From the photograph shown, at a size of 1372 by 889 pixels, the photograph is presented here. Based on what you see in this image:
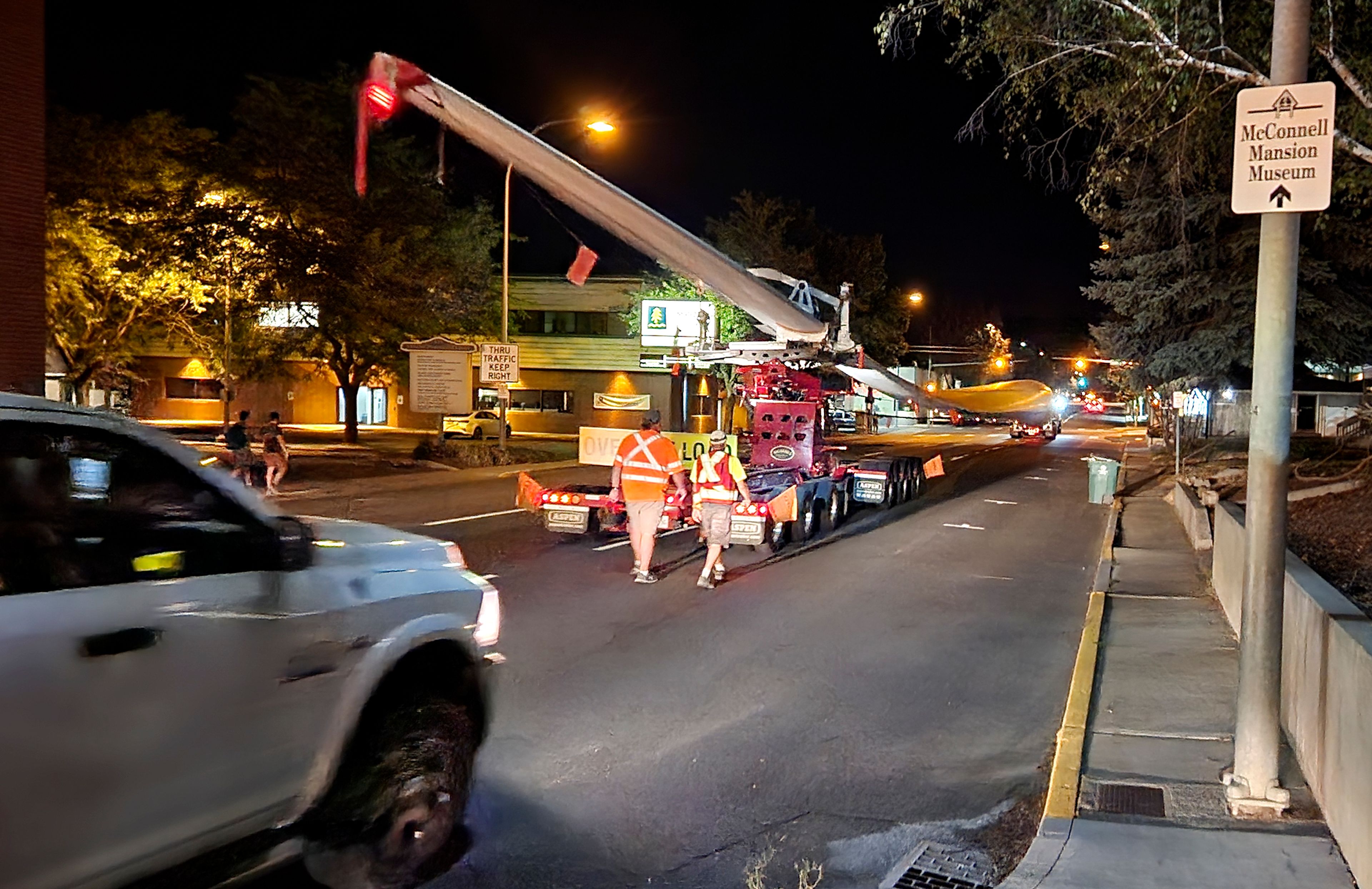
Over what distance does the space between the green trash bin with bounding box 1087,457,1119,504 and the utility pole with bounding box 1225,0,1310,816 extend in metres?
18.8

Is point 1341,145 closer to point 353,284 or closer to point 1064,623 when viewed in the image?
point 1064,623

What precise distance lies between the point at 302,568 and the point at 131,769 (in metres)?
0.91

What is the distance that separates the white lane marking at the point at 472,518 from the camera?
17125 mm

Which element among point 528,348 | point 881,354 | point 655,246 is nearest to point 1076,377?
point 881,354

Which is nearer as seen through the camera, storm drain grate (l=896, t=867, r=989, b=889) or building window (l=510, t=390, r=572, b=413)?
storm drain grate (l=896, t=867, r=989, b=889)

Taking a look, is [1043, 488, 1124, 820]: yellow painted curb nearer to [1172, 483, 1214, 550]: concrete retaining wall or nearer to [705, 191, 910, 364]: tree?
[1172, 483, 1214, 550]: concrete retaining wall

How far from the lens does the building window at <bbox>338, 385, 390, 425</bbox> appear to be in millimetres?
59562

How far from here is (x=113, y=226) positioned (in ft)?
74.9

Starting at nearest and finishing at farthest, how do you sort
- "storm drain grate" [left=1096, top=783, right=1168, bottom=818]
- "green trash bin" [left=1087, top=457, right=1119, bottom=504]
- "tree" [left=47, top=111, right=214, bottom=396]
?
1. "storm drain grate" [left=1096, top=783, right=1168, bottom=818]
2. "tree" [left=47, top=111, right=214, bottom=396]
3. "green trash bin" [left=1087, top=457, right=1119, bottom=504]

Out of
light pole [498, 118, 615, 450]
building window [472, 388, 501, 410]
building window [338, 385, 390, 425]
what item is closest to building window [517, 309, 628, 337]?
building window [472, 388, 501, 410]

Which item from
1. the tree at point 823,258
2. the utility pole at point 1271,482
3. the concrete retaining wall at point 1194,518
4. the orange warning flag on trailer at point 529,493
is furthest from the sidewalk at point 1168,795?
the tree at point 823,258

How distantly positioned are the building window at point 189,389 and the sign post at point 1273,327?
56.9m

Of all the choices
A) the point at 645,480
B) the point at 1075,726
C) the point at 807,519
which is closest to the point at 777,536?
the point at 807,519

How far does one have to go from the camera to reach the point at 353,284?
84.6ft
